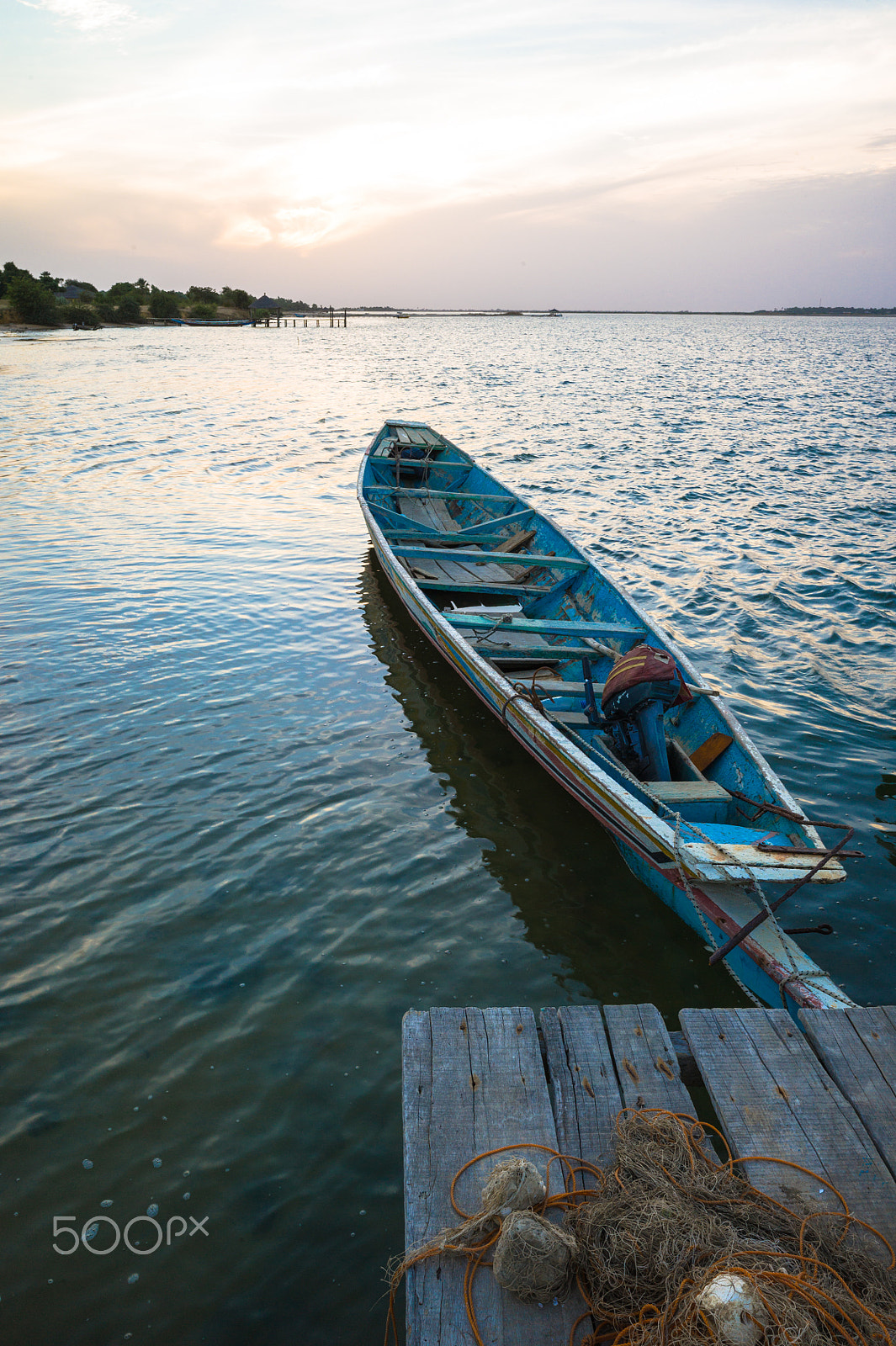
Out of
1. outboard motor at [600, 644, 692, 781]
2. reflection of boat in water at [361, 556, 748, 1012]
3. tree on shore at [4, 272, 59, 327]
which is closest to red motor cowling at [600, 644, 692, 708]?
outboard motor at [600, 644, 692, 781]

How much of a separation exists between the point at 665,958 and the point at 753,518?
42.0 ft


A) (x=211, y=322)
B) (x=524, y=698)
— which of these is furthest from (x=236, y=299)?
(x=524, y=698)

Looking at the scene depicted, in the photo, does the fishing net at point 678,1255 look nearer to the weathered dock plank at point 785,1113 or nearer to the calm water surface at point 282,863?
the weathered dock plank at point 785,1113

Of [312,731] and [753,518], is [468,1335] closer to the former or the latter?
[312,731]

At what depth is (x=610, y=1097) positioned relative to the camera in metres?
3.05

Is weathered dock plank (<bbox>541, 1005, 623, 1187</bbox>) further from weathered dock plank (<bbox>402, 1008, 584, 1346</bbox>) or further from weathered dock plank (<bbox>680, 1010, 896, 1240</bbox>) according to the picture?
weathered dock plank (<bbox>680, 1010, 896, 1240</bbox>)

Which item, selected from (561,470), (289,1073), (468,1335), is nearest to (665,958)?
(289,1073)

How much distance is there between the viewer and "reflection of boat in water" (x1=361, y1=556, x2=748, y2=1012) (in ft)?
16.7

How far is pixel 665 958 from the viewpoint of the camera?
205 inches

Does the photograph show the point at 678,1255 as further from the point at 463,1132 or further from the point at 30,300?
the point at 30,300

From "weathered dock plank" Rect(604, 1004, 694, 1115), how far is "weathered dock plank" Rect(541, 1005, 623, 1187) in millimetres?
49

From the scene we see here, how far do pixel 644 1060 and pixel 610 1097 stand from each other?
25cm

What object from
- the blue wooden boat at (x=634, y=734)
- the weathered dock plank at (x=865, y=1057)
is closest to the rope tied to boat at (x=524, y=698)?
the blue wooden boat at (x=634, y=734)

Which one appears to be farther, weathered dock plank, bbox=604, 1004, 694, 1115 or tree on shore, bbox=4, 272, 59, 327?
tree on shore, bbox=4, 272, 59, 327
